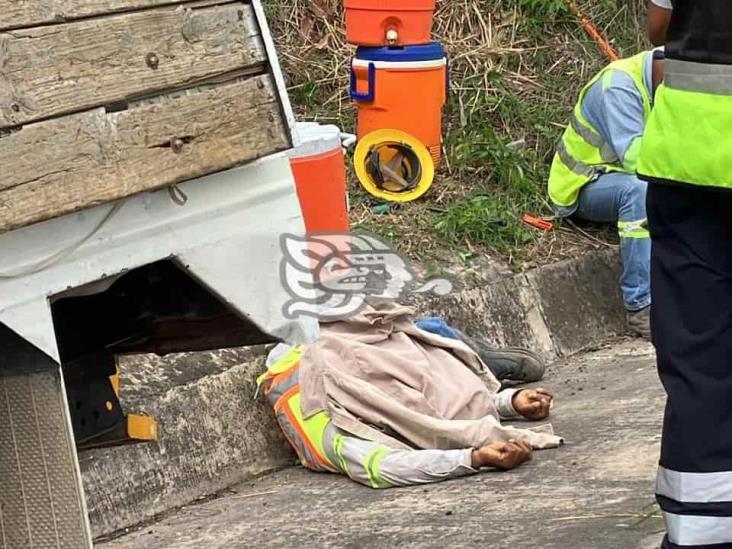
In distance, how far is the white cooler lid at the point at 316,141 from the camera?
14.9 ft

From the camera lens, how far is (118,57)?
6.44ft

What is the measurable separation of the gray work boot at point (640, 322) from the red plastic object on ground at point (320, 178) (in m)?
1.63

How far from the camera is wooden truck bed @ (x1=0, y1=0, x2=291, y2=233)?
1841 mm

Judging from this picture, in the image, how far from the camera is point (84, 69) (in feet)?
6.29

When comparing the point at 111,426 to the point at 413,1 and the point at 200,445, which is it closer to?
the point at 200,445

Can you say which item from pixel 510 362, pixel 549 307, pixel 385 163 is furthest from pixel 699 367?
pixel 385 163

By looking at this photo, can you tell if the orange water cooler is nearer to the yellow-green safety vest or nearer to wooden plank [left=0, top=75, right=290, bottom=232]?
the yellow-green safety vest

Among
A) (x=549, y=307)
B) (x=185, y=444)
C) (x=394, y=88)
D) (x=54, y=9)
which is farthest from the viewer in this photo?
(x=394, y=88)

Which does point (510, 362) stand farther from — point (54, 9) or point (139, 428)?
point (54, 9)

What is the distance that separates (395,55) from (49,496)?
4411 millimetres

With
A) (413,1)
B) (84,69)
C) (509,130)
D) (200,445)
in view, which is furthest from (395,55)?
(84,69)

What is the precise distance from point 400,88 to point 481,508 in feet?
9.63

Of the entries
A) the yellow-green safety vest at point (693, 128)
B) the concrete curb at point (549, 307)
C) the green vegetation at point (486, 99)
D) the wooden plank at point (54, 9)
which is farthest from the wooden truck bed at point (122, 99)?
the green vegetation at point (486, 99)

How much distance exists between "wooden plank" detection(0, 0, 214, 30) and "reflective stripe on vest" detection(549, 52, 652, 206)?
4141 mm
